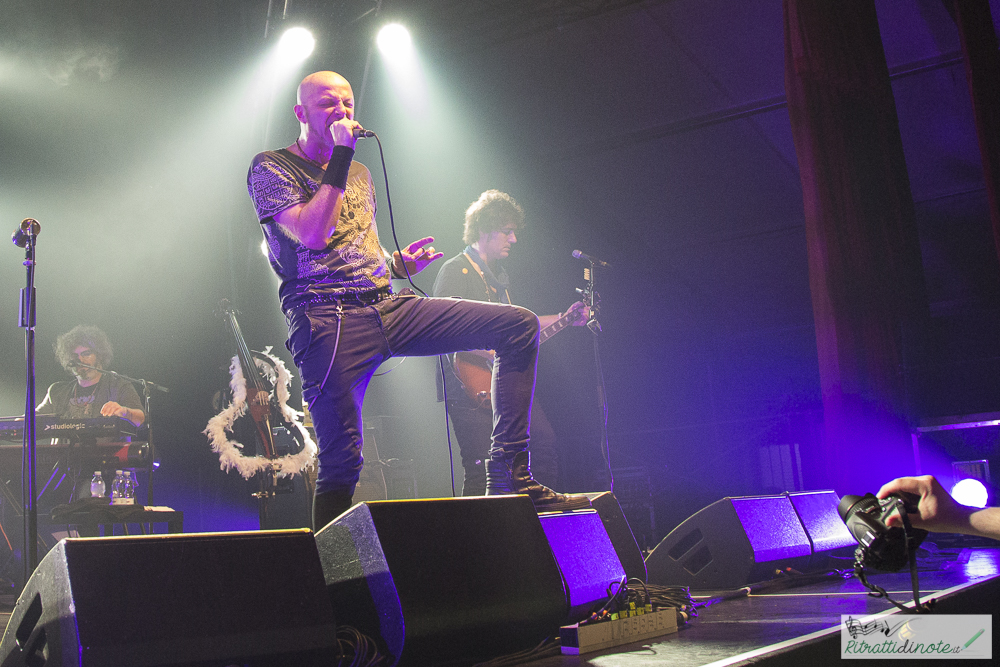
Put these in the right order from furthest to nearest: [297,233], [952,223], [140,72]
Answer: [952,223]
[140,72]
[297,233]

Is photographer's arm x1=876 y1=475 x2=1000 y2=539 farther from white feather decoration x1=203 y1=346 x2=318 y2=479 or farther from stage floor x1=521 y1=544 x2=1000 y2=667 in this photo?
white feather decoration x1=203 y1=346 x2=318 y2=479

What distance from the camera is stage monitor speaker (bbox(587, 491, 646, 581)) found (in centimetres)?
253

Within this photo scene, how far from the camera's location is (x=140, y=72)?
5.96m

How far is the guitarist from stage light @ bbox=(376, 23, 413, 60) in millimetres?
2853

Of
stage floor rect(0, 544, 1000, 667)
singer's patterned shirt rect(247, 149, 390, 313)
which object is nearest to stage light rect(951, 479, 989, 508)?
stage floor rect(0, 544, 1000, 667)

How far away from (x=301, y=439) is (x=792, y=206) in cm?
840

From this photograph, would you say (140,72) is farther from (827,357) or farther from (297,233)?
(827,357)

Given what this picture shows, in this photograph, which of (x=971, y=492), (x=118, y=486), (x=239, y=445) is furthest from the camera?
(x=239, y=445)

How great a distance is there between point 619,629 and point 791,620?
46 cm

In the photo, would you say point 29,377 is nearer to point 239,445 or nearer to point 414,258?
point 414,258

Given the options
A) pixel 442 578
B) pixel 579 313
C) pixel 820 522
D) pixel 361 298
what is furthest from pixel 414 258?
pixel 579 313

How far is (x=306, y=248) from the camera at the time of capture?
2242 millimetres

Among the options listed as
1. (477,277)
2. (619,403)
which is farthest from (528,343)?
(619,403)

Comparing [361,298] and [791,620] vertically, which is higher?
[361,298]
